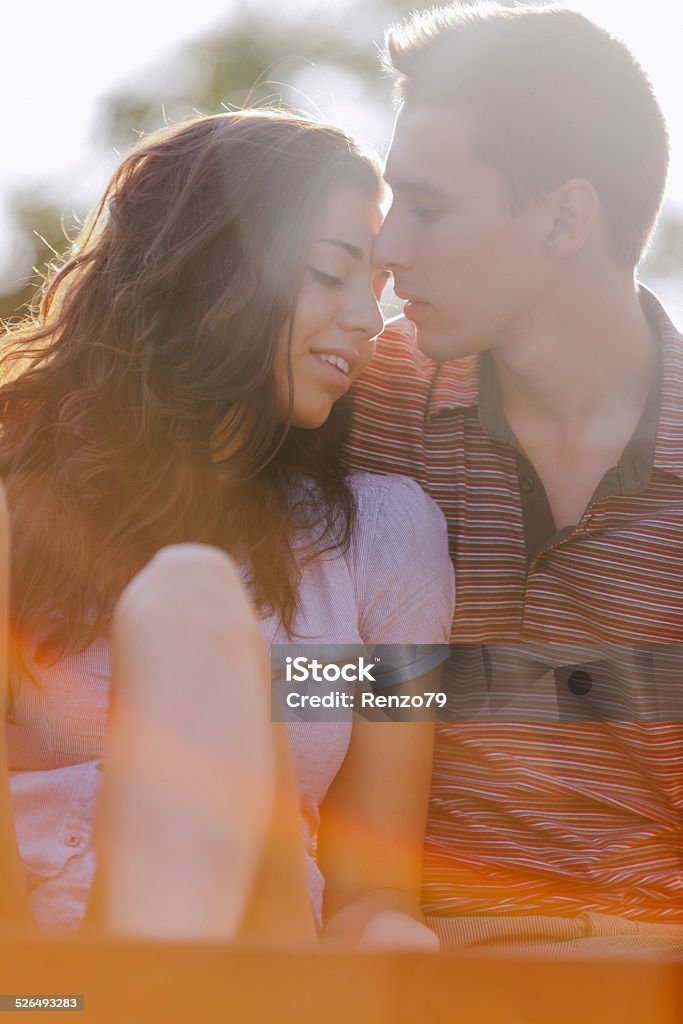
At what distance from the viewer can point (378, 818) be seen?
1.32 meters

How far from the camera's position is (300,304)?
1421 mm

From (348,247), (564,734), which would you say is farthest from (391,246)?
(564,734)

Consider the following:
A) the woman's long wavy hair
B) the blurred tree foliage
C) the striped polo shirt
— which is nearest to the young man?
the striped polo shirt

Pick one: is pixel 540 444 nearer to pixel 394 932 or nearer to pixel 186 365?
pixel 186 365

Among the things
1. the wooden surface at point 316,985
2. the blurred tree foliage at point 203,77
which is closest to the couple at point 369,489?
the wooden surface at point 316,985

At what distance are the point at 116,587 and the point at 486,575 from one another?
1.51 ft

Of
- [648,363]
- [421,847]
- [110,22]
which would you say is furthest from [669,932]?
[110,22]

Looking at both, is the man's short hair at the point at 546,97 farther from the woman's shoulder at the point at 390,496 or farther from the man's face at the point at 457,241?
the woman's shoulder at the point at 390,496

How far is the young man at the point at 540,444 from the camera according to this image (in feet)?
4.50

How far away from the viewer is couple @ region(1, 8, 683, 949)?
4.28 ft

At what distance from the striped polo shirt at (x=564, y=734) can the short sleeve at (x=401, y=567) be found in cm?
3

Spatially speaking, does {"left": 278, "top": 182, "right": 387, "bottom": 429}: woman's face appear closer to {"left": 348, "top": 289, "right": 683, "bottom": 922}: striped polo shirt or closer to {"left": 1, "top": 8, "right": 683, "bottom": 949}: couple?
{"left": 1, "top": 8, "right": 683, "bottom": 949}: couple

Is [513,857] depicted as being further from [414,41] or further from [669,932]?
[414,41]

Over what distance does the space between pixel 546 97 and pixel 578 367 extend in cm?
42
